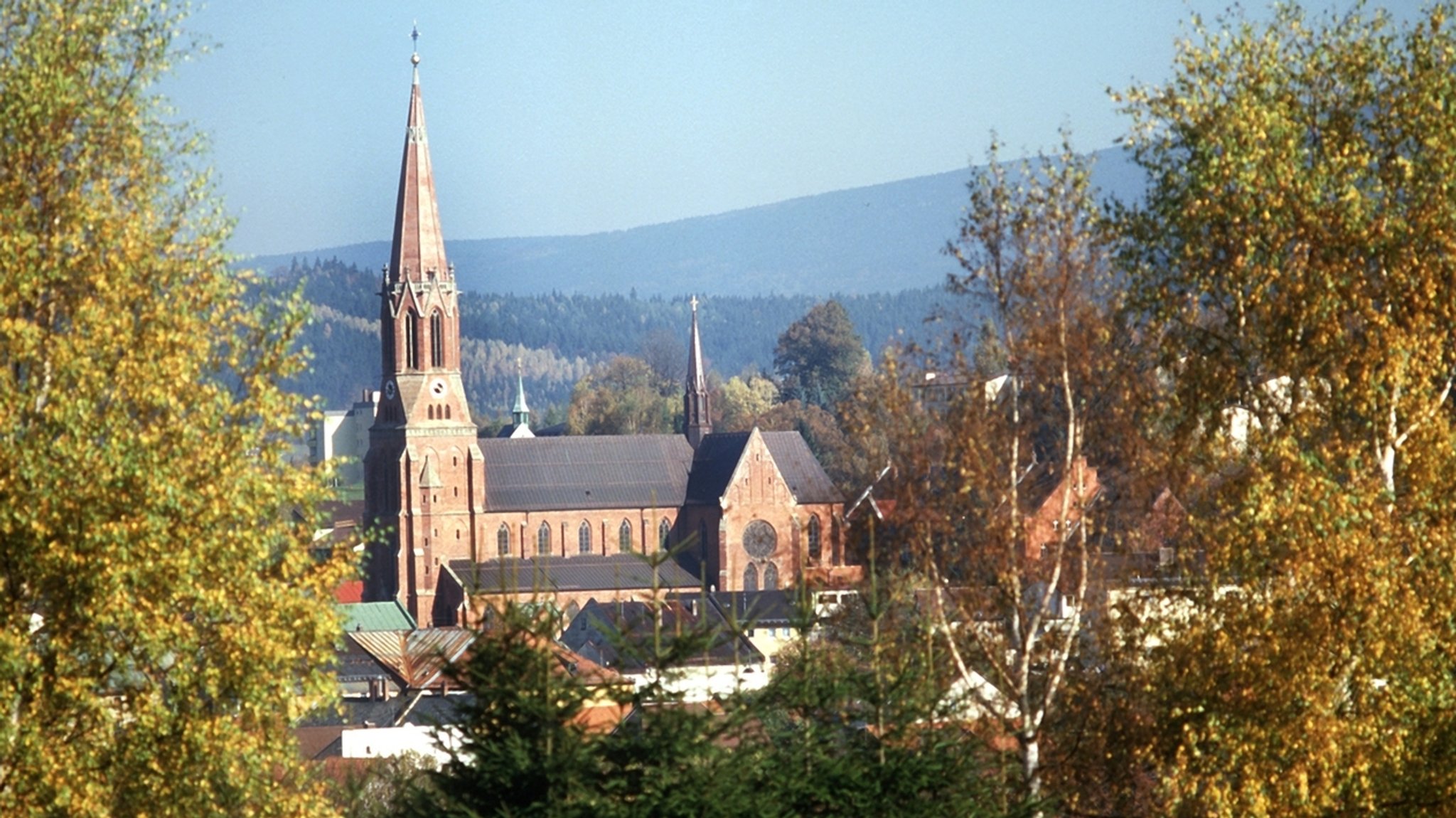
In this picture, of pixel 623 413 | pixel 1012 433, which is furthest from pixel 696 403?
pixel 1012 433

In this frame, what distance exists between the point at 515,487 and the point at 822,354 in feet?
213

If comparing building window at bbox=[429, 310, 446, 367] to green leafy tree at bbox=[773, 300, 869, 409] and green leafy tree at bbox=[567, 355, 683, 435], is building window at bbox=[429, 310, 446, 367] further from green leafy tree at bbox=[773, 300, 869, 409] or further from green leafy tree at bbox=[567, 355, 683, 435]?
green leafy tree at bbox=[773, 300, 869, 409]

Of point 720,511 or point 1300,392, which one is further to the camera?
point 720,511

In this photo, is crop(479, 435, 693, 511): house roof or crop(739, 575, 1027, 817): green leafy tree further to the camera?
crop(479, 435, 693, 511): house roof

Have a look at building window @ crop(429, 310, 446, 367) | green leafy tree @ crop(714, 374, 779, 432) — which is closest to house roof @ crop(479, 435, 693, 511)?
building window @ crop(429, 310, 446, 367)

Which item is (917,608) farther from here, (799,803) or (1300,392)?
(799,803)

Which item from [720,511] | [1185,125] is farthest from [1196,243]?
[720,511]

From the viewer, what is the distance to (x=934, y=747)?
18.0 meters

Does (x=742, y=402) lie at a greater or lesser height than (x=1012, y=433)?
lesser

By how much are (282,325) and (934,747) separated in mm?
7176

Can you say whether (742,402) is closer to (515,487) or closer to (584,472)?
(584,472)

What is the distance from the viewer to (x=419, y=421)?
312 feet

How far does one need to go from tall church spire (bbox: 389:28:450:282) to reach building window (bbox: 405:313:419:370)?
1757 mm

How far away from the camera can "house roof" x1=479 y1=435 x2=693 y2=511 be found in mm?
99562
